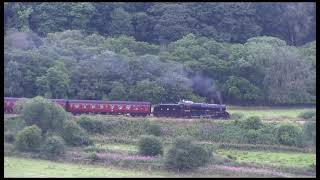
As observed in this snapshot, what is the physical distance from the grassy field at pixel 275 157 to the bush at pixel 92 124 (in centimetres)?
603

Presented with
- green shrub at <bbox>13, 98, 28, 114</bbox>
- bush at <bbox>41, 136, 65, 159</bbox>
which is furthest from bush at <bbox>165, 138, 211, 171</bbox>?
green shrub at <bbox>13, 98, 28, 114</bbox>

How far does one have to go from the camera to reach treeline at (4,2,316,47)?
51344 millimetres

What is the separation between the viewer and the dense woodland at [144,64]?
3922 centimetres

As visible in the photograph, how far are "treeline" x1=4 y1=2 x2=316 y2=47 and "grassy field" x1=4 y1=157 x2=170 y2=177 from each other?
76.8 ft

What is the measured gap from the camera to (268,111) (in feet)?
137

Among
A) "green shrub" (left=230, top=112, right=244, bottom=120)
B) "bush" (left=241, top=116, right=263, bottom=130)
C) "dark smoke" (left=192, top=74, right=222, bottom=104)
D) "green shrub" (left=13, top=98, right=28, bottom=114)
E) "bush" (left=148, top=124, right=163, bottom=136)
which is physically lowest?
"bush" (left=148, top=124, right=163, bottom=136)

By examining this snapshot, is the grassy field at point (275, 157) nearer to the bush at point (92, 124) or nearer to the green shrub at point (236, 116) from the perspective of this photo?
the green shrub at point (236, 116)

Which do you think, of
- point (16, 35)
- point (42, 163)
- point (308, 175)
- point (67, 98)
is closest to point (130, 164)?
point (42, 163)

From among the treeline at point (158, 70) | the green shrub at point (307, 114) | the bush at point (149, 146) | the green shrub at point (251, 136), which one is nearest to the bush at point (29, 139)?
the bush at point (149, 146)

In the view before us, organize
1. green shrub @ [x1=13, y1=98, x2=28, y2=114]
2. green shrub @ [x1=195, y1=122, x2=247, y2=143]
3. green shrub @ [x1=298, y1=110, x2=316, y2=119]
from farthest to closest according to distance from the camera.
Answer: green shrub @ [x1=298, y1=110, x2=316, y2=119]
green shrub @ [x1=195, y1=122, x2=247, y2=143]
green shrub @ [x1=13, y1=98, x2=28, y2=114]

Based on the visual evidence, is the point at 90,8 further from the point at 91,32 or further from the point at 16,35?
the point at 16,35

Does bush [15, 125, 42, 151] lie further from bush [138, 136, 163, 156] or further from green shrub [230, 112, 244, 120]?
green shrub [230, 112, 244, 120]

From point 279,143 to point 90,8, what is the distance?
24.0 m

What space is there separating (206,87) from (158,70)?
3413 mm
